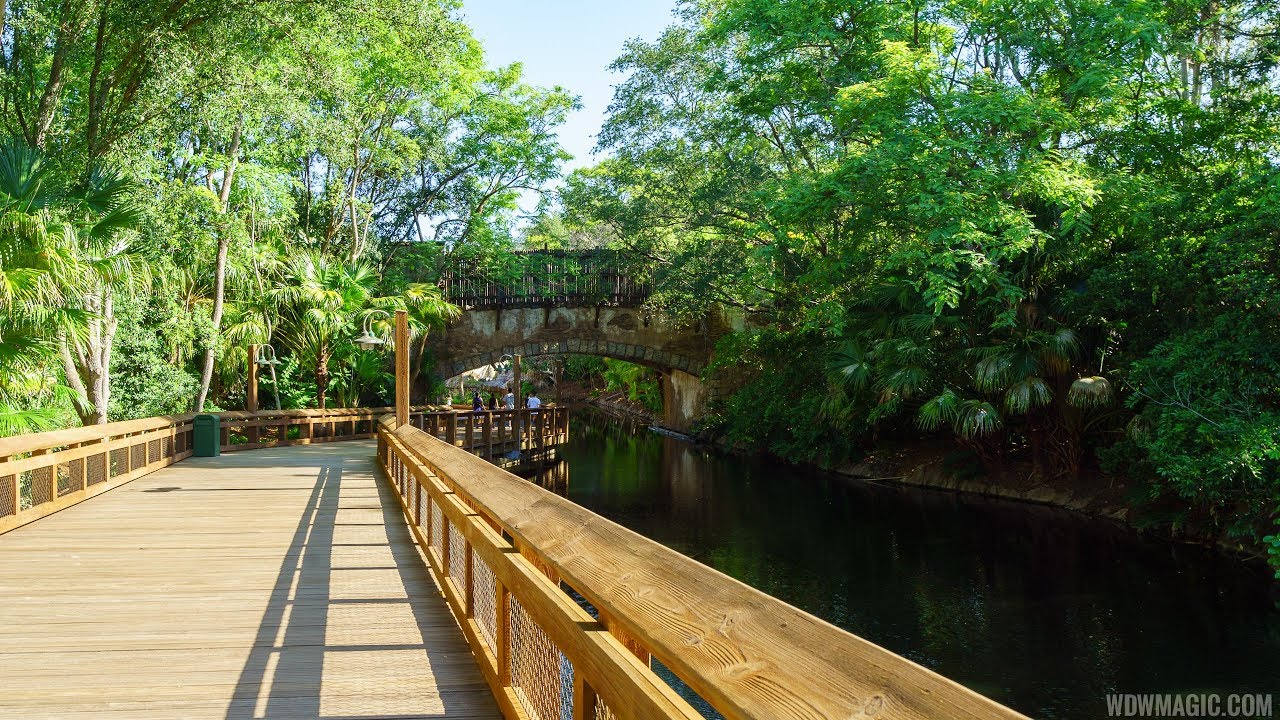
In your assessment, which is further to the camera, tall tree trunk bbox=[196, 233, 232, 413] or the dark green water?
tall tree trunk bbox=[196, 233, 232, 413]

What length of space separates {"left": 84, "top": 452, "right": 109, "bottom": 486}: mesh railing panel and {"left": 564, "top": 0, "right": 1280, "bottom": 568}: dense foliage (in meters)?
10.7

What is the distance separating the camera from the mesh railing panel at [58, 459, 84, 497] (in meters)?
10.1

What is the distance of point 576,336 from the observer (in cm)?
2989

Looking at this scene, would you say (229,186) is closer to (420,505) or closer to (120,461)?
(120,461)

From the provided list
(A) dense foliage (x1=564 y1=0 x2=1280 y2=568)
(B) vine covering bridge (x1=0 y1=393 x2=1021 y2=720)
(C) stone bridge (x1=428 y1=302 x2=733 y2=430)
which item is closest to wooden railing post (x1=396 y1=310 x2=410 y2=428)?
(B) vine covering bridge (x1=0 y1=393 x2=1021 y2=720)

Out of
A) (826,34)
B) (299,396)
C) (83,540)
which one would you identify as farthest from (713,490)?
(83,540)

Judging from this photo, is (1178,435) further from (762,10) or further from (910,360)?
(762,10)

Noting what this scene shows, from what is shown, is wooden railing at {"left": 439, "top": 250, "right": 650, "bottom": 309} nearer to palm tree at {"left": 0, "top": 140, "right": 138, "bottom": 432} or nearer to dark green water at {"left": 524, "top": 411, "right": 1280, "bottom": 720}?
dark green water at {"left": 524, "top": 411, "right": 1280, "bottom": 720}

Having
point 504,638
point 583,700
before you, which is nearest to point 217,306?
point 504,638

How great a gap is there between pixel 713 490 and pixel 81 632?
1561cm

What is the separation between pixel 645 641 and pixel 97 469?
Result: 10.9m

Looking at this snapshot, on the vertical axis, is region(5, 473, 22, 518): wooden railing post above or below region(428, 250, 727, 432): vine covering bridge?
below

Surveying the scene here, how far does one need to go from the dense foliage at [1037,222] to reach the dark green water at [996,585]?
136 cm

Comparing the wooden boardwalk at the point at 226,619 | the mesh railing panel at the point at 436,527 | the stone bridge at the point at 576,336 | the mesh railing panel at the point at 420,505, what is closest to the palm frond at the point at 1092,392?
the wooden boardwalk at the point at 226,619
